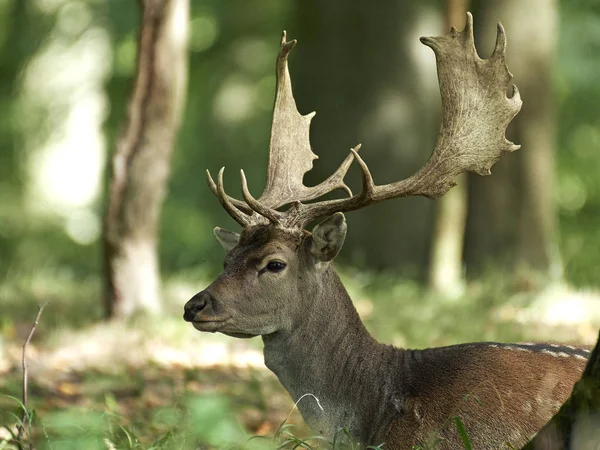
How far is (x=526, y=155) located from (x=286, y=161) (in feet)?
21.2

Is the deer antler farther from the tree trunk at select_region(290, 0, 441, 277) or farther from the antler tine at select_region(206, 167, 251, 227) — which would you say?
the tree trunk at select_region(290, 0, 441, 277)

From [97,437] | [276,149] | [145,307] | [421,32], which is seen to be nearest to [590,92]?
[421,32]

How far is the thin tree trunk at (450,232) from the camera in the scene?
12.7 m

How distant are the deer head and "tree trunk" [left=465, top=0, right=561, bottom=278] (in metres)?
6.52

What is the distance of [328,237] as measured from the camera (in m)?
5.36

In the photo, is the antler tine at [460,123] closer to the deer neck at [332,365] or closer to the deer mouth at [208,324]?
the deer neck at [332,365]

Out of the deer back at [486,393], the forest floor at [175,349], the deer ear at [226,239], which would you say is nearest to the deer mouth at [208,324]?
the forest floor at [175,349]

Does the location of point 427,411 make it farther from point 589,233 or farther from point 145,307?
point 589,233

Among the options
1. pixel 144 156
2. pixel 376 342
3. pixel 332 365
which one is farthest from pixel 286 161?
pixel 144 156

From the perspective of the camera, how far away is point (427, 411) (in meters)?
4.95

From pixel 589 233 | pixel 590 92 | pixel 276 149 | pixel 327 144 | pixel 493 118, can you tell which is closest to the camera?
pixel 493 118

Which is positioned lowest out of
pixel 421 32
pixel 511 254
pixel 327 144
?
pixel 511 254

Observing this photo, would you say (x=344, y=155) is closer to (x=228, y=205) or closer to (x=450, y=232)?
(x=450, y=232)

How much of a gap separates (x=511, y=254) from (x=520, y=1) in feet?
9.51
